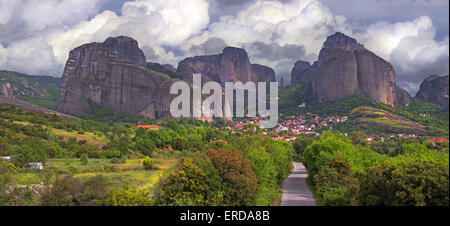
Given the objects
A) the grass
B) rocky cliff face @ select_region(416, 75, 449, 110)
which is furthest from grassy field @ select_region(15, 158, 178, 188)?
rocky cliff face @ select_region(416, 75, 449, 110)

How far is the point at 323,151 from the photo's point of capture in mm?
41312

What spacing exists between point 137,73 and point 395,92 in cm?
11389

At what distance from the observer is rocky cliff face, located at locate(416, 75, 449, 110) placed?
153562 mm

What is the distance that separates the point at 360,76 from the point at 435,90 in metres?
35.2

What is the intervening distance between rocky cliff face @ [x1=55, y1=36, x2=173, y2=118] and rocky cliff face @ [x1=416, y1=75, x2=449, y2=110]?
115 meters

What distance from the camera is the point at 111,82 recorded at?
152 m

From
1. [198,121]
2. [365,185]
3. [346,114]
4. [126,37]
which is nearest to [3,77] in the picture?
[126,37]

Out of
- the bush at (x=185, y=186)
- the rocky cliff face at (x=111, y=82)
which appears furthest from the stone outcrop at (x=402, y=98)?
the bush at (x=185, y=186)

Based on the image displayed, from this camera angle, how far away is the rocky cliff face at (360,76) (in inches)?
6088

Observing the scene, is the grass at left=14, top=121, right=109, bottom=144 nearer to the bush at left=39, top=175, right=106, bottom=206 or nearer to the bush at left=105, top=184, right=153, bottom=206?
the bush at left=39, top=175, right=106, bottom=206

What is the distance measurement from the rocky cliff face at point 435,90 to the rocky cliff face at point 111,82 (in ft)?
379
